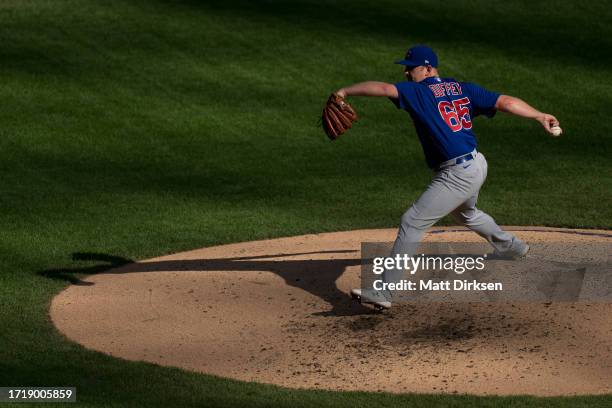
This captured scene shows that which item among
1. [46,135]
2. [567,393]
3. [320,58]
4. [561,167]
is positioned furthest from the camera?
[320,58]

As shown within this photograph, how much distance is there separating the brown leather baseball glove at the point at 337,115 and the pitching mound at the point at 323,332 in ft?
4.36

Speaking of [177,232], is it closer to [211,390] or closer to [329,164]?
[329,164]

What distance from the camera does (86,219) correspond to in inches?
476

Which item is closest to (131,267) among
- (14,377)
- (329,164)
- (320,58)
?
(14,377)

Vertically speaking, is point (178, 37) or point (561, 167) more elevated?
point (178, 37)

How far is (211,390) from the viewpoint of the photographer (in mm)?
7242

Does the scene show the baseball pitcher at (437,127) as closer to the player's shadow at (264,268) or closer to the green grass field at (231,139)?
the player's shadow at (264,268)

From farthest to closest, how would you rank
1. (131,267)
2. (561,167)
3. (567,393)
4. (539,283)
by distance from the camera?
1. (561,167)
2. (131,267)
3. (539,283)
4. (567,393)

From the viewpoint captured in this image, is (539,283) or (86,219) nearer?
(539,283)

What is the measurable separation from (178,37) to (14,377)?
11196 mm

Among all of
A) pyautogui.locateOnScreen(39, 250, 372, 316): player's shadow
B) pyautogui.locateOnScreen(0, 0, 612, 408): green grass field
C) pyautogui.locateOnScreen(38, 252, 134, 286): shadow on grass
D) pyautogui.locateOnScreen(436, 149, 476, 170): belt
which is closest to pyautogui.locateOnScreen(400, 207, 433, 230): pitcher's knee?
pyautogui.locateOnScreen(436, 149, 476, 170): belt

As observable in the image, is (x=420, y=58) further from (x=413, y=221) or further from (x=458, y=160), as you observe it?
(x=413, y=221)

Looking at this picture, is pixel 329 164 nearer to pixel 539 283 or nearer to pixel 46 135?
pixel 46 135

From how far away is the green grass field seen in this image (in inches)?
350
